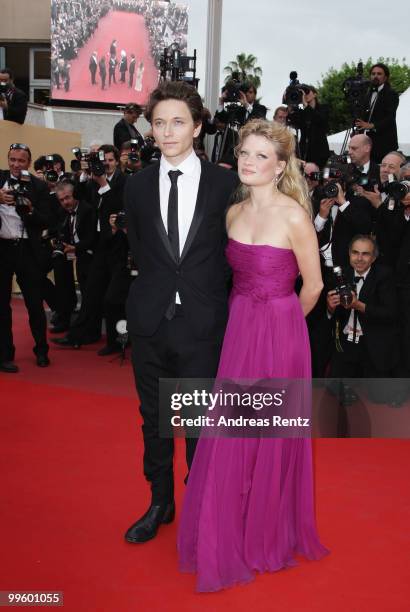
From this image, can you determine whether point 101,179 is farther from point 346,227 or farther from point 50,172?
point 346,227

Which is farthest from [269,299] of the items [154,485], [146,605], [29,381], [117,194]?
[117,194]

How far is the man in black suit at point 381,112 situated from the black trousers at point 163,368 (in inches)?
178

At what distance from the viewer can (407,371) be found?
16.1 feet

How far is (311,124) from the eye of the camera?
6.26m

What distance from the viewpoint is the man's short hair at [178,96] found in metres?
2.57

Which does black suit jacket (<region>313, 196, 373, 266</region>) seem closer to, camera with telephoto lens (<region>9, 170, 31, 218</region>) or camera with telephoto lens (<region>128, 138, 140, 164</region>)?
camera with telephoto lens (<region>128, 138, 140, 164</region>)

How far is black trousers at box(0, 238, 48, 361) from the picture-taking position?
5.57 metres

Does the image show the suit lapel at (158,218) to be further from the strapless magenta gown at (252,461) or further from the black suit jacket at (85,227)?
the black suit jacket at (85,227)

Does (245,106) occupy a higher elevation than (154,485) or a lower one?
higher

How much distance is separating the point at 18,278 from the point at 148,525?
3279 millimetres

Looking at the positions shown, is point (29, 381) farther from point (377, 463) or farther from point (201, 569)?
point (201, 569)

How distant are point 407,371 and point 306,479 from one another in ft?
8.01

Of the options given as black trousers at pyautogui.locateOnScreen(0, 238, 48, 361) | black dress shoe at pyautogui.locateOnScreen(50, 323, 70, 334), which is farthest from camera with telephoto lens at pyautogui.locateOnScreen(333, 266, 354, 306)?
black dress shoe at pyautogui.locateOnScreen(50, 323, 70, 334)

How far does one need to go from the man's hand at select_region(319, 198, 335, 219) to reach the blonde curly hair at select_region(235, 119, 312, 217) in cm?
217
